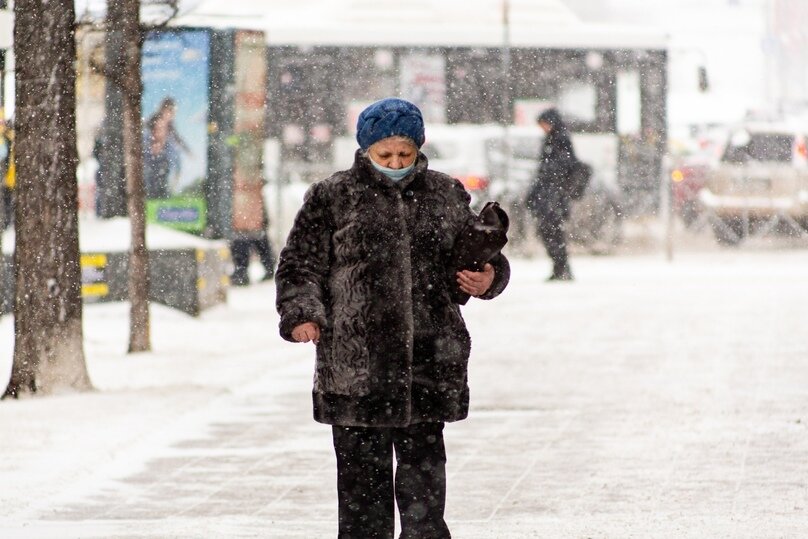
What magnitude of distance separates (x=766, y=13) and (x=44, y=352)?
76.4 metres

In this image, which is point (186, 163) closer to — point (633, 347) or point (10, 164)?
point (10, 164)

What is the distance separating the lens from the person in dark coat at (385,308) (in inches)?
211

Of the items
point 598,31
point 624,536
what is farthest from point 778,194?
point 624,536

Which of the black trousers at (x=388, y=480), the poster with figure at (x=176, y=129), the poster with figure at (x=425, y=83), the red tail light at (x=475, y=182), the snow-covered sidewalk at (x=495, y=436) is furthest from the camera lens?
the poster with figure at (x=425, y=83)

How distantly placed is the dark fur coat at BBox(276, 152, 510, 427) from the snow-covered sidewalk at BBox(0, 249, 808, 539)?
1.36 m

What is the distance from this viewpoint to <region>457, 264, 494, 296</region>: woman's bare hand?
5367 mm

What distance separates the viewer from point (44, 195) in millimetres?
10867

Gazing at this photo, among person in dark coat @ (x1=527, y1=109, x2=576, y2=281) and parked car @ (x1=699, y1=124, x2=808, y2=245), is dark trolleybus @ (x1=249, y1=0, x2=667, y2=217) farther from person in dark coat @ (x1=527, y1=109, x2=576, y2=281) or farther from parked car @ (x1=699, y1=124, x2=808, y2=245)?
person in dark coat @ (x1=527, y1=109, x2=576, y2=281)

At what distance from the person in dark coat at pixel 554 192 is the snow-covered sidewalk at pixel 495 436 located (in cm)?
463

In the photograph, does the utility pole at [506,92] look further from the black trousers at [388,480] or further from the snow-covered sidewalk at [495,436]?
the black trousers at [388,480]

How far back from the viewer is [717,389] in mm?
11234

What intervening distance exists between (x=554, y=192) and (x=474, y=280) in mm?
16341

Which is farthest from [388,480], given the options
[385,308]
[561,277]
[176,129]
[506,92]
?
[506,92]

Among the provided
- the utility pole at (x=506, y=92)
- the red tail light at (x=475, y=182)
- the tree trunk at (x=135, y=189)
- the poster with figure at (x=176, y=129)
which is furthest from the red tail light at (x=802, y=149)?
the tree trunk at (x=135, y=189)
